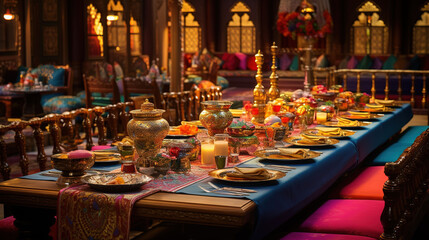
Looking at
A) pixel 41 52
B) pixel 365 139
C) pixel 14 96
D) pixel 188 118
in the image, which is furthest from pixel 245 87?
pixel 365 139

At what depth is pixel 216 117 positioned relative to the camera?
374 cm

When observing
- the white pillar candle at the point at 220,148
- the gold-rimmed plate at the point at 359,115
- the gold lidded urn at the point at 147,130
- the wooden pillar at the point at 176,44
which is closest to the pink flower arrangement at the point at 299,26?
the wooden pillar at the point at 176,44

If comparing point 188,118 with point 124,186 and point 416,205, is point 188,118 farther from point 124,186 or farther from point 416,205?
point 124,186

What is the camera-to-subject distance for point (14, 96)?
9.91 metres

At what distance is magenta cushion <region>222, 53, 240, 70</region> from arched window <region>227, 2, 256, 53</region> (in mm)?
697

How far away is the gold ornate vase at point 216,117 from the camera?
12.3ft

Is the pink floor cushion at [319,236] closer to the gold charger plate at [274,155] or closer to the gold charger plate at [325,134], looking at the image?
the gold charger plate at [274,155]

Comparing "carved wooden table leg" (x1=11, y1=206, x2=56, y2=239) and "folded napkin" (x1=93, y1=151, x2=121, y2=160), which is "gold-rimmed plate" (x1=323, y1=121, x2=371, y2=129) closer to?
"folded napkin" (x1=93, y1=151, x2=121, y2=160)

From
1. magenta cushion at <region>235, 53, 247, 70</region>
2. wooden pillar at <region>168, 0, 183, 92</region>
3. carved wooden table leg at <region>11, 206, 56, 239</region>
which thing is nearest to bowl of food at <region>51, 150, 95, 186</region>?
carved wooden table leg at <region>11, 206, 56, 239</region>

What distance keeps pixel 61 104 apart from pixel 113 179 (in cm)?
721

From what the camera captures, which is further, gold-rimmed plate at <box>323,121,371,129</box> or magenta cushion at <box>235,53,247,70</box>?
magenta cushion at <box>235,53,247,70</box>

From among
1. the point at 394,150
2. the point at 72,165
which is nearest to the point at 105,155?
the point at 72,165

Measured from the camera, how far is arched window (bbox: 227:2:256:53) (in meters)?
16.5

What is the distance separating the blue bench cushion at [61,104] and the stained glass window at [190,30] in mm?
7182
